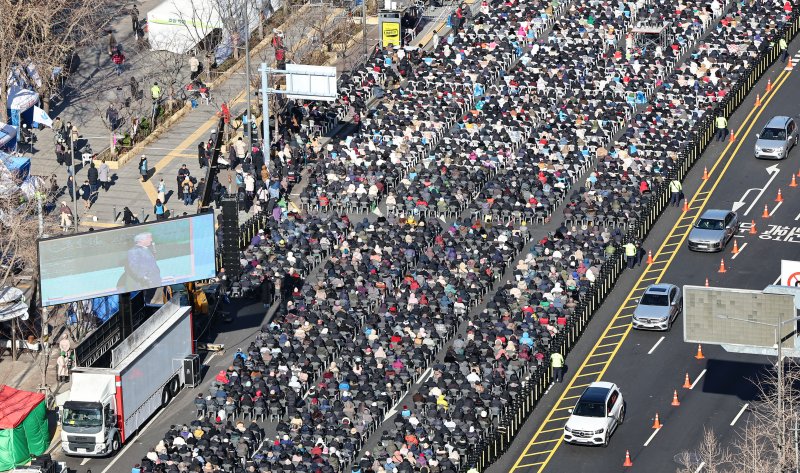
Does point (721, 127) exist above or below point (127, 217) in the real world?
above

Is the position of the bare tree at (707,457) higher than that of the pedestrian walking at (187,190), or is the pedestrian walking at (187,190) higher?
the bare tree at (707,457)

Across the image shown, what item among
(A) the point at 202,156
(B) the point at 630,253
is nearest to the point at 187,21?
(A) the point at 202,156

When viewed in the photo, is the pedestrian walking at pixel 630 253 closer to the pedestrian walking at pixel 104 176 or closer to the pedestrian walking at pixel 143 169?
the pedestrian walking at pixel 143 169

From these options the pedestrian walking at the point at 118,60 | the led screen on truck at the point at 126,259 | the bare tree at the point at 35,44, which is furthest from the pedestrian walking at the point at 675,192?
the pedestrian walking at the point at 118,60

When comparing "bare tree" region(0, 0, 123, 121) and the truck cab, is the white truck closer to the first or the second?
the truck cab

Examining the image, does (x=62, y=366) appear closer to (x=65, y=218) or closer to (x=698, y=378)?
(x=65, y=218)

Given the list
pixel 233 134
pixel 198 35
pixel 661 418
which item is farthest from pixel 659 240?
pixel 198 35

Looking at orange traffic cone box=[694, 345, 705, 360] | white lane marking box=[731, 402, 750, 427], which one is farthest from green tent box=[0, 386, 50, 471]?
white lane marking box=[731, 402, 750, 427]
